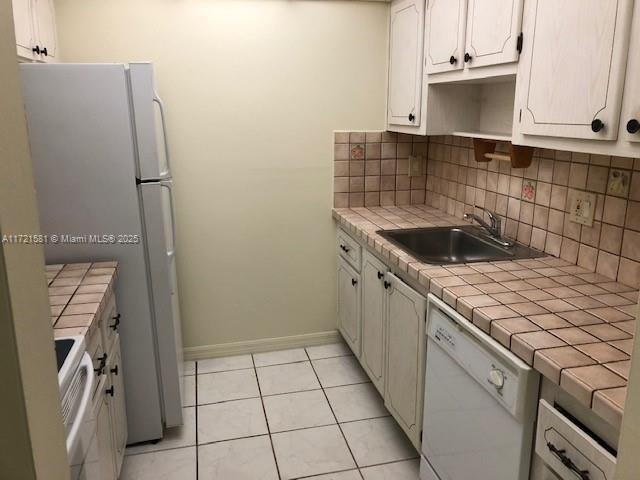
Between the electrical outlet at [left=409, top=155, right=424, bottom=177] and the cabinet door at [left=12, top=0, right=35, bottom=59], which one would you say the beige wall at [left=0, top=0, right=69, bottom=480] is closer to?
the cabinet door at [left=12, top=0, right=35, bottom=59]

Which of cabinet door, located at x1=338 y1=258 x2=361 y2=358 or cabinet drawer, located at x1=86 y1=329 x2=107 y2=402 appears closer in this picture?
cabinet drawer, located at x1=86 y1=329 x2=107 y2=402

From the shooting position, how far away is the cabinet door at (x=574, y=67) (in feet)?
4.58

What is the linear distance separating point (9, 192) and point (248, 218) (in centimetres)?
241

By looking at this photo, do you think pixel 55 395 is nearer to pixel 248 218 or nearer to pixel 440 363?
pixel 440 363

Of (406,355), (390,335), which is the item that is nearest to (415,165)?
(390,335)

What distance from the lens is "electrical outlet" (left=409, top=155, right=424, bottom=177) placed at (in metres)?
3.23

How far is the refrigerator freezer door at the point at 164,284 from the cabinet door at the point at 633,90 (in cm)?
176

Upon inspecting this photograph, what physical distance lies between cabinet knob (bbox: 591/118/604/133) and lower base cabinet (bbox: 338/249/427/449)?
0.85 metres

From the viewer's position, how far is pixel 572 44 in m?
1.54

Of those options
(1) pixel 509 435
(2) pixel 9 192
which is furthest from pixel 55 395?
(1) pixel 509 435

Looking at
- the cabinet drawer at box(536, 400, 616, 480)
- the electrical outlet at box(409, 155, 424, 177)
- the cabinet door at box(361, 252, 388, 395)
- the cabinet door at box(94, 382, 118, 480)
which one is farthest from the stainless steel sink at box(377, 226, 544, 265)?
the cabinet door at box(94, 382, 118, 480)

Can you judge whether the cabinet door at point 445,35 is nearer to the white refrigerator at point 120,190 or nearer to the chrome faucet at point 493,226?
the chrome faucet at point 493,226

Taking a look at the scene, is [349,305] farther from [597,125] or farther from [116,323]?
[597,125]

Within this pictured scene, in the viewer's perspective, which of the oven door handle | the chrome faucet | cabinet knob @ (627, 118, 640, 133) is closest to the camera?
the oven door handle
